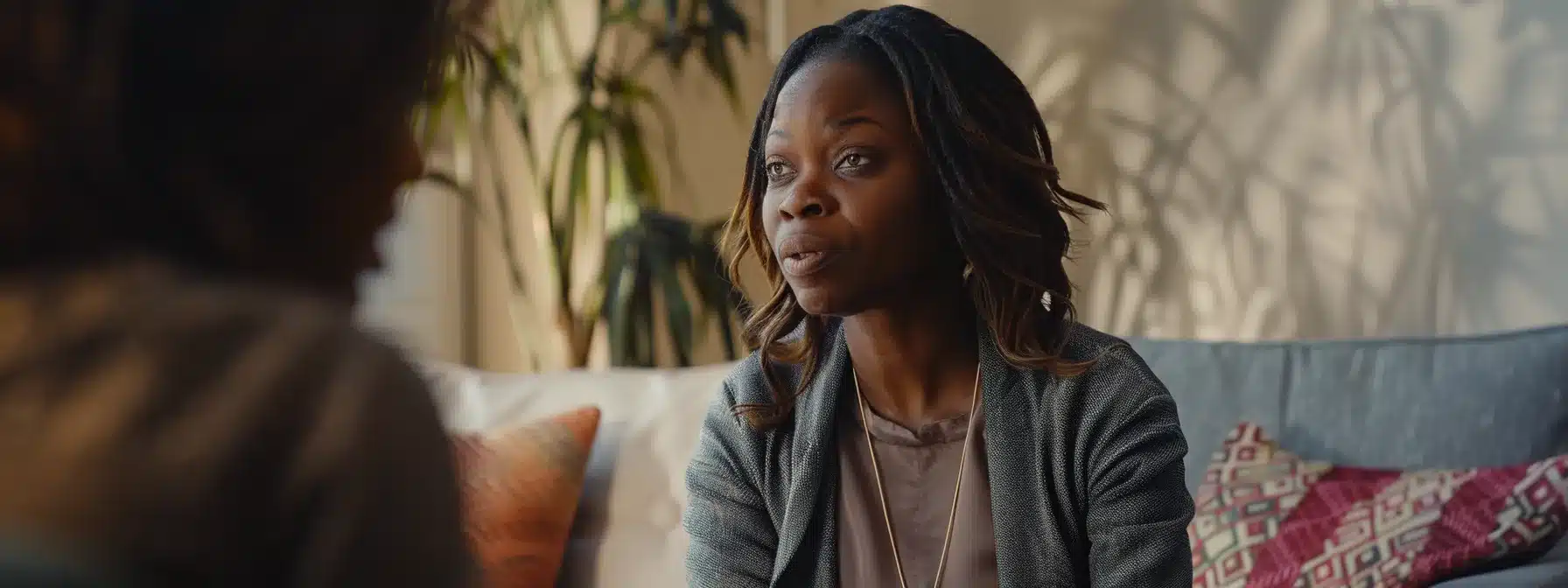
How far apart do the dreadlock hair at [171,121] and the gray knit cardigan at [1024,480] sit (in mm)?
843

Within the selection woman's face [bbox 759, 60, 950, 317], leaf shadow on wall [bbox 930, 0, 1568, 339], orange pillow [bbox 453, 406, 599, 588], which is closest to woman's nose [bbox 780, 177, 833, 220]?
woman's face [bbox 759, 60, 950, 317]

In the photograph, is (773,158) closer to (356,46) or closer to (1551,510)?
(356,46)

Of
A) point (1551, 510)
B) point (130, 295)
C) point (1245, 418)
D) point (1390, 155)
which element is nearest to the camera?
point (130, 295)

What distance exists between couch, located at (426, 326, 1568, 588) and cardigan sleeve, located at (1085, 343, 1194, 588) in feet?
2.42

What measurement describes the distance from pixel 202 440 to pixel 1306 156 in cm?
232

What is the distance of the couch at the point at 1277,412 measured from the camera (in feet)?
5.76

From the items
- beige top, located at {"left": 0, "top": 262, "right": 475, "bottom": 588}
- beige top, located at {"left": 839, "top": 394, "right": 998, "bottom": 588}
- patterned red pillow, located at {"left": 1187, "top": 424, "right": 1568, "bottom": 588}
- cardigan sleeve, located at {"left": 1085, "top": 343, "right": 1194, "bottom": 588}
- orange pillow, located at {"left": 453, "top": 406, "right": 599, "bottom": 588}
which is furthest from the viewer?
orange pillow, located at {"left": 453, "top": 406, "right": 599, "bottom": 588}

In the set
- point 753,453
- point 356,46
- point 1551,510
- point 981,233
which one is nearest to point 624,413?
point 753,453

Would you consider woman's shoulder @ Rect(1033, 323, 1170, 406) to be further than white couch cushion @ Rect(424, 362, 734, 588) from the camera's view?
No

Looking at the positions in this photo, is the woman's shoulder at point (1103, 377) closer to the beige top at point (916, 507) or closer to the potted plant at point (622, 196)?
the beige top at point (916, 507)

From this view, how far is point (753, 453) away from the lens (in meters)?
1.25

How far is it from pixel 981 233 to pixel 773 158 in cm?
18

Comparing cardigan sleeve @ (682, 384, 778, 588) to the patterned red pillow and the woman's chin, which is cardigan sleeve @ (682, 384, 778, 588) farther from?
the patterned red pillow

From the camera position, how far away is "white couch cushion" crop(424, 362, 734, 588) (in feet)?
6.29
